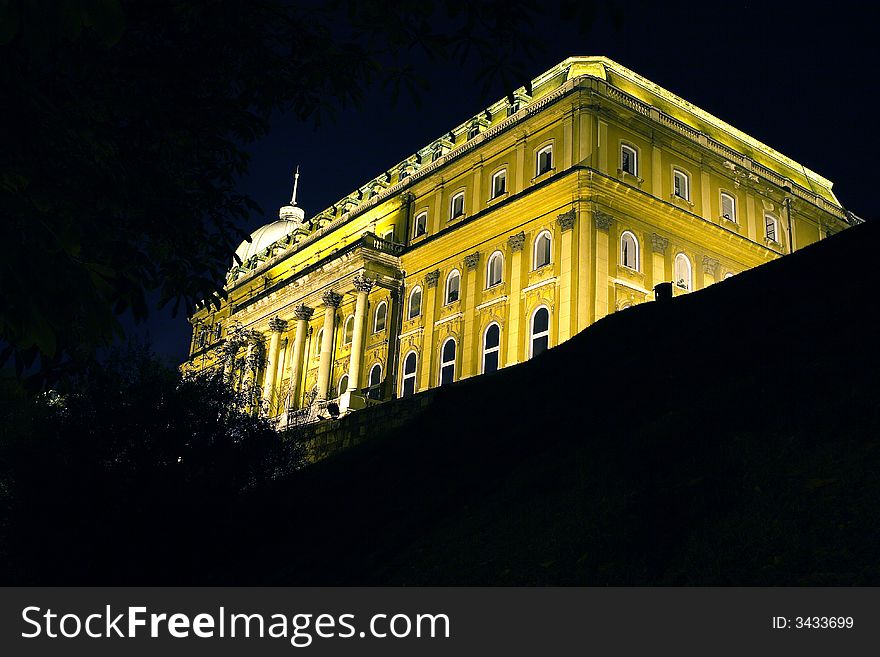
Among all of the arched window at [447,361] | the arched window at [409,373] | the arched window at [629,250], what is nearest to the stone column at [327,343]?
the arched window at [409,373]

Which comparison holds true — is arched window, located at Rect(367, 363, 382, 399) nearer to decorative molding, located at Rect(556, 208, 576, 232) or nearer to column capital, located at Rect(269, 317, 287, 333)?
column capital, located at Rect(269, 317, 287, 333)

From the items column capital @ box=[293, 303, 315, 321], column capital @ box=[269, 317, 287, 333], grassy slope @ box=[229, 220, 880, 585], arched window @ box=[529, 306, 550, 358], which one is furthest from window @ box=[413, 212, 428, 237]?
grassy slope @ box=[229, 220, 880, 585]

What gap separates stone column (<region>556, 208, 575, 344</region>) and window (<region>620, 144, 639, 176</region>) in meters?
4.34

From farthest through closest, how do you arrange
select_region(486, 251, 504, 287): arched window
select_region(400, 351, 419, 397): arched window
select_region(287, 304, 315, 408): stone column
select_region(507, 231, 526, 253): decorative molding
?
select_region(287, 304, 315, 408): stone column
select_region(400, 351, 419, 397): arched window
select_region(486, 251, 504, 287): arched window
select_region(507, 231, 526, 253): decorative molding

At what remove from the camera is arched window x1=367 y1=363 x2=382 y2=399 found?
135 feet

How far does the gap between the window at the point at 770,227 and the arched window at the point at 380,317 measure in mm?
20696

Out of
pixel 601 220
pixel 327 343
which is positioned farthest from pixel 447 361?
pixel 601 220

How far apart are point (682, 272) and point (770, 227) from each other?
8.71 meters

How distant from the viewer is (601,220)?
34062 millimetres

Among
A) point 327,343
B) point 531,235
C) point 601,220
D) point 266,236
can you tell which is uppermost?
point 266,236

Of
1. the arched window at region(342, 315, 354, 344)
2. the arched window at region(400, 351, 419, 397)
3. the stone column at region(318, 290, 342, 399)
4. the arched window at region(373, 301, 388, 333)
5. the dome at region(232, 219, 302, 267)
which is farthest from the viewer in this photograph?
the dome at region(232, 219, 302, 267)

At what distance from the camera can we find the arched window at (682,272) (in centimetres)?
3678

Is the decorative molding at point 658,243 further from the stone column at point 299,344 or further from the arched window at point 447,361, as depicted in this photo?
the stone column at point 299,344

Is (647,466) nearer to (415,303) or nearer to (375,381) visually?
(415,303)
